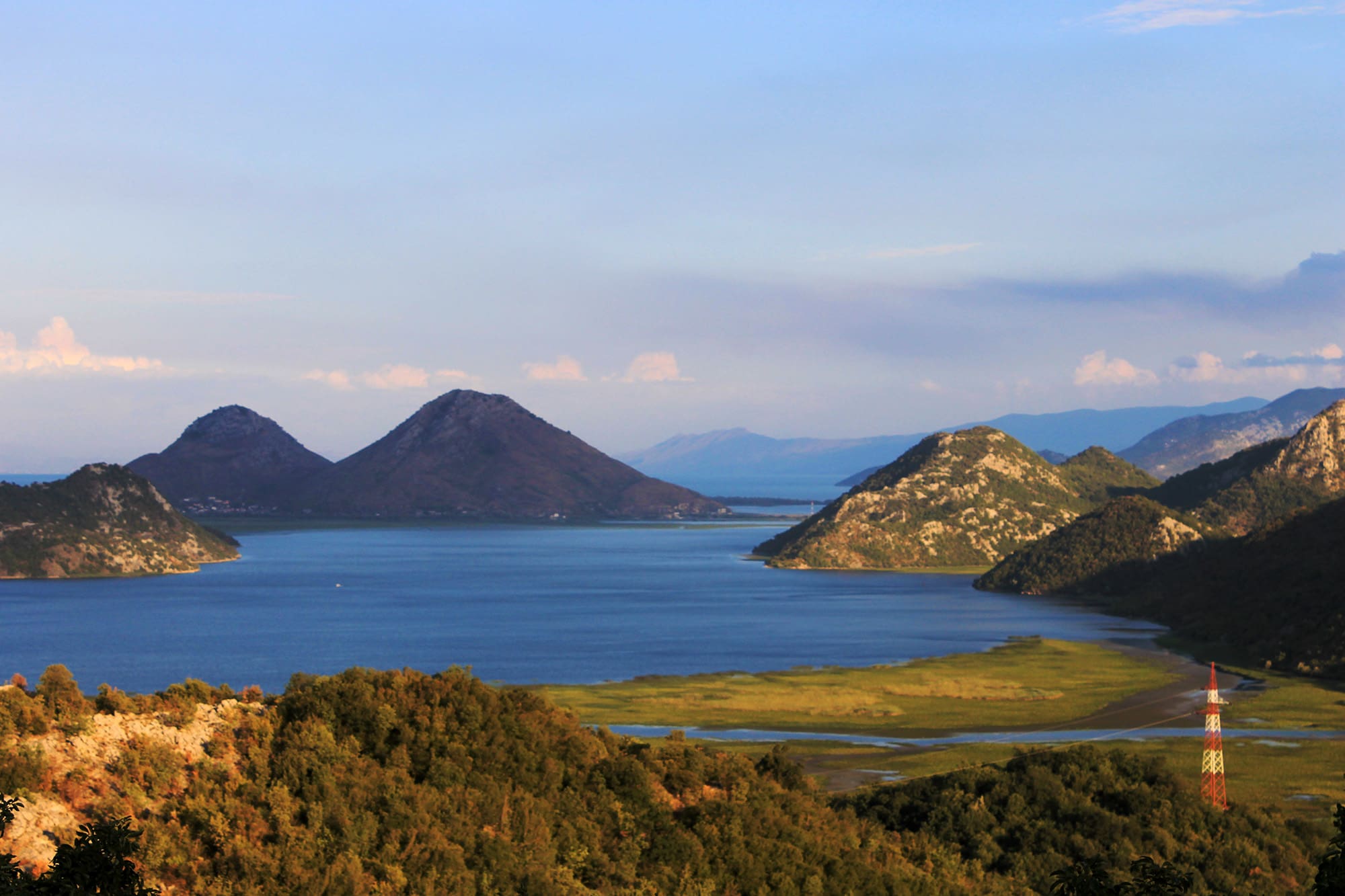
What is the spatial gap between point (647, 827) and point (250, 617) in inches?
5063

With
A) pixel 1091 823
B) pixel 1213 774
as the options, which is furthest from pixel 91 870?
pixel 1213 774

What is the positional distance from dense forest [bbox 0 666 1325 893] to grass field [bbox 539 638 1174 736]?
3463 centimetres

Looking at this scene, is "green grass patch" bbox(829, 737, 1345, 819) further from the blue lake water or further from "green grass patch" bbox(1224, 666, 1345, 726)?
the blue lake water

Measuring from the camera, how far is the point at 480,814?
38.7 metres

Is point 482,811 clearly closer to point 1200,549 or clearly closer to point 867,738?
point 867,738

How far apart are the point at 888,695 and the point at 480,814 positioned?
67.5 metres

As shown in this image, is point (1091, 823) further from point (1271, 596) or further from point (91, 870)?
point (1271, 596)

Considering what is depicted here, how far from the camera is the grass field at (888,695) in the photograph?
294 ft

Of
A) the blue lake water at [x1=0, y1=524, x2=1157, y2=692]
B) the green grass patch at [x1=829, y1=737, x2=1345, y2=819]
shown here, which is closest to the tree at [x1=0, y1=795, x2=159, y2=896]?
the green grass patch at [x1=829, y1=737, x2=1345, y2=819]

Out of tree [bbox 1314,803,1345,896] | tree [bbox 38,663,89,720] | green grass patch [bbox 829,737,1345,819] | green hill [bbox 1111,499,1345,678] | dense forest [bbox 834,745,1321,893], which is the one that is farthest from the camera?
green hill [bbox 1111,499,1345,678]

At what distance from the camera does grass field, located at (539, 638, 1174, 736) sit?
89688mm

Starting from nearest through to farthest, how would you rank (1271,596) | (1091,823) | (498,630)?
(1091,823), (1271,596), (498,630)

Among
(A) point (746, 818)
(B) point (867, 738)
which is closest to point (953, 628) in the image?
(B) point (867, 738)

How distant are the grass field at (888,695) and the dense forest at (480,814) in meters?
34.6
